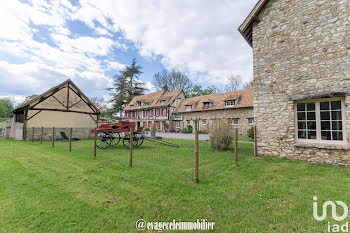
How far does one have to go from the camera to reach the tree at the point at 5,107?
4538 cm

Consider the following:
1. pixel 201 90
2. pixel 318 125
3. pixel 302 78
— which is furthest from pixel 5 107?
pixel 318 125

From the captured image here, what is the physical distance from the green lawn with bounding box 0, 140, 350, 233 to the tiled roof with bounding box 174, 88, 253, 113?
15829 mm

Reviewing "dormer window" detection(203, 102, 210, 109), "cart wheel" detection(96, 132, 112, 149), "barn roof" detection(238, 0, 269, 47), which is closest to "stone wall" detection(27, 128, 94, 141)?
"cart wheel" detection(96, 132, 112, 149)

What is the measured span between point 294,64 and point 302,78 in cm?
65

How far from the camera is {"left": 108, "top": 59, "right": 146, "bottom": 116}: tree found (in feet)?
131

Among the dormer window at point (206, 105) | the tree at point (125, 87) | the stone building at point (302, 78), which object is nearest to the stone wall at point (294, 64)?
the stone building at point (302, 78)

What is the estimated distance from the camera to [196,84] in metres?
39.3

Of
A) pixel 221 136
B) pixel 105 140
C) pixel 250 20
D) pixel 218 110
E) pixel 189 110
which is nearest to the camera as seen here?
pixel 250 20

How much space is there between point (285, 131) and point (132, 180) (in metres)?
6.03

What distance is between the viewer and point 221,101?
23.3m

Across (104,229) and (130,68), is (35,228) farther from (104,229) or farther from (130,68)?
(130,68)

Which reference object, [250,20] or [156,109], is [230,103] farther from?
[250,20]

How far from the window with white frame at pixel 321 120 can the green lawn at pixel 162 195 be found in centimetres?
116

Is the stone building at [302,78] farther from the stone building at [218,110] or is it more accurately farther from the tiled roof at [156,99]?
the tiled roof at [156,99]
